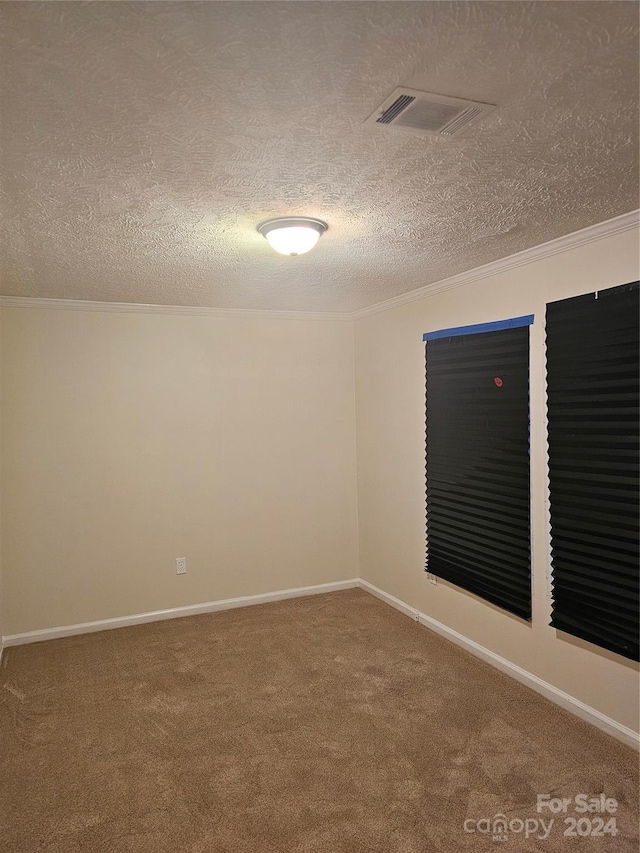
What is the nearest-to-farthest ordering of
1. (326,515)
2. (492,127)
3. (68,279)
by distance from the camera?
(492,127)
(68,279)
(326,515)

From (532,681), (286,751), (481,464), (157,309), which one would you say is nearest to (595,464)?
(481,464)

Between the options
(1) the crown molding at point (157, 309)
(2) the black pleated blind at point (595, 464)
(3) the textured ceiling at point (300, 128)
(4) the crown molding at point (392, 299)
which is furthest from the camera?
(1) the crown molding at point (157, 309)

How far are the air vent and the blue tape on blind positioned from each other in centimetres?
174

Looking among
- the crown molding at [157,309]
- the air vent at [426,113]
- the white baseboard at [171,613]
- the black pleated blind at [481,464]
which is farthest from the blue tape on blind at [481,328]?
the white baseboard at [171,613]

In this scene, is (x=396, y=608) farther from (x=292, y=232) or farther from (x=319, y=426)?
(x=292, y=232)

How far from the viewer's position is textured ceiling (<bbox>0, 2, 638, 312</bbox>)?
1.26 meters

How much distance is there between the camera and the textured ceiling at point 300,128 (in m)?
1.26

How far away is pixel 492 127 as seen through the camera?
69.4 inches

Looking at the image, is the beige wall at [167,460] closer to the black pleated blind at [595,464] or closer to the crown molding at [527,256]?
the crown molding at [527,256]

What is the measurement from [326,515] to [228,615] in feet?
3.87

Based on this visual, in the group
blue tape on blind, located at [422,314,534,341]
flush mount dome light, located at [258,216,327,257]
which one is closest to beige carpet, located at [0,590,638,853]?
blue tape on blind, located at [422,314,534,341]

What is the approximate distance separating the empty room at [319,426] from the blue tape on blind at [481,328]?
0.04 metres

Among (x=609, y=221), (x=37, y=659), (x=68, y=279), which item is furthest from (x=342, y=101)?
(x=37, y=659)

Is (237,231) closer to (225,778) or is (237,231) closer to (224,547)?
(225,778)
